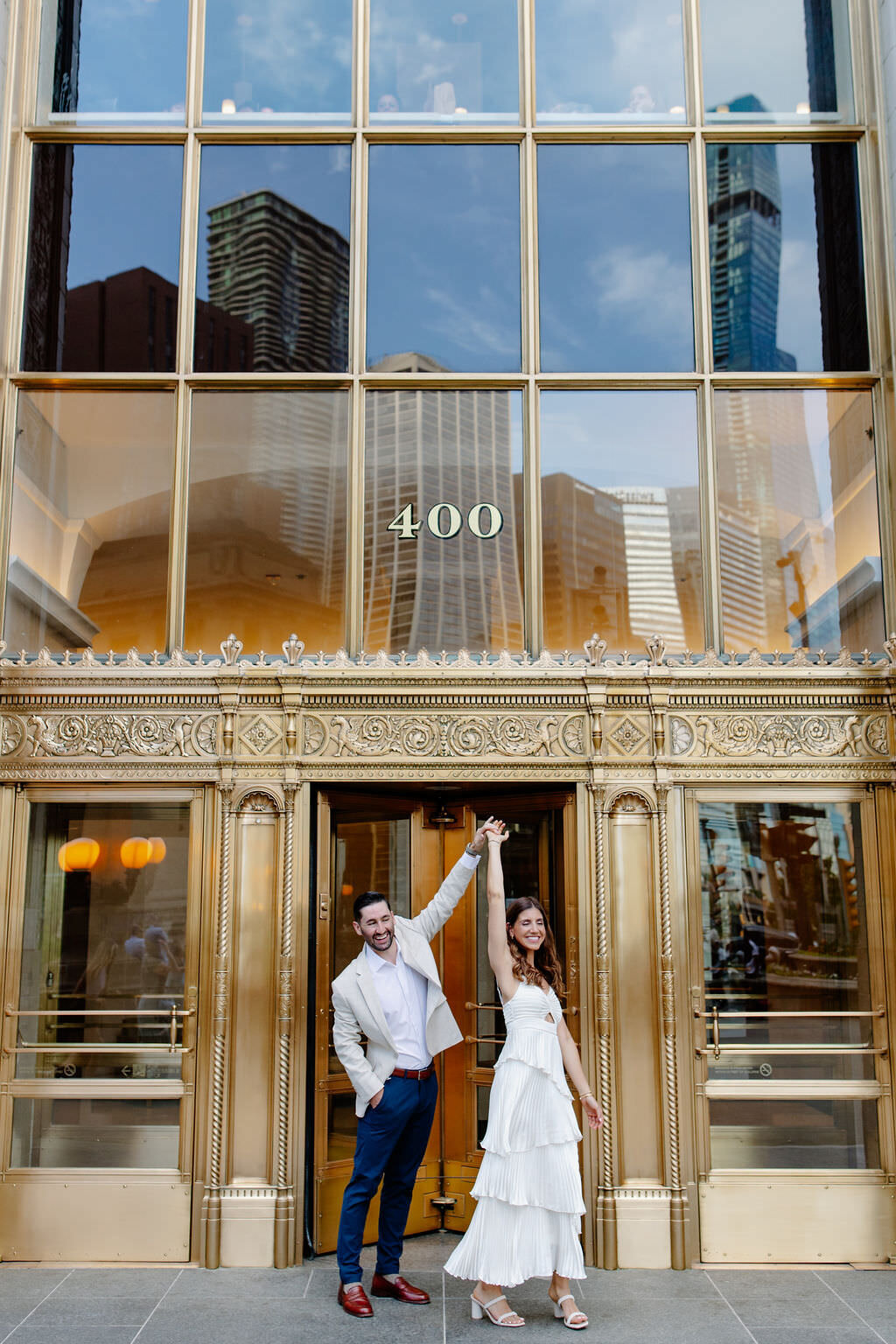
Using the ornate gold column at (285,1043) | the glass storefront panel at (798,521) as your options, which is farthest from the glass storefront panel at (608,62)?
the ornate gold column at (285,1043)

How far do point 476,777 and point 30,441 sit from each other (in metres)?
3.59

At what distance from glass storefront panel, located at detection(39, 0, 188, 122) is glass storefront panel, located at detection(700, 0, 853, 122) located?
3.58 metres

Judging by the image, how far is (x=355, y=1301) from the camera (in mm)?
5789

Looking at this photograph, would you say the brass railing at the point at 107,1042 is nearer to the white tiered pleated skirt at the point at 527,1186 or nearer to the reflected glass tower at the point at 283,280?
the white tiered pleated skirt at the point at 527,1186

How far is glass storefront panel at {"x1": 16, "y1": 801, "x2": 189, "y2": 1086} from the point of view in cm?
673

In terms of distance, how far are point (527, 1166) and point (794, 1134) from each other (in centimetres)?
190

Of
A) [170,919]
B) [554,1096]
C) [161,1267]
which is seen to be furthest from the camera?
[170,919]

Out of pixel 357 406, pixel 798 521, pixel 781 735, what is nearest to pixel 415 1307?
pixel 781 735

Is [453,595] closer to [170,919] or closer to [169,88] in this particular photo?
[170,919]

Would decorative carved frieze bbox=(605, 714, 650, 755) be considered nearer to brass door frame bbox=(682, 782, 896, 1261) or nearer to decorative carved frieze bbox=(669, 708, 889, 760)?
decorative carved frieze bbox=(669, 708, 889, 760)

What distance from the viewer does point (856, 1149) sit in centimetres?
664

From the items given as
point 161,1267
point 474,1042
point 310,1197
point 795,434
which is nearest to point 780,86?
point 795,434

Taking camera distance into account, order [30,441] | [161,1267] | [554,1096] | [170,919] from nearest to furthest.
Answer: [554,1096] → [161,1267] → [170,919] → [30,441]

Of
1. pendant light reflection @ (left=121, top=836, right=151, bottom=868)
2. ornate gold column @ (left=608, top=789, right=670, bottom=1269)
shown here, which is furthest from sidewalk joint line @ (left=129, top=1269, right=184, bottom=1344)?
ornate gold column @ (left=608, top=789, right=670, bottom=1269)
